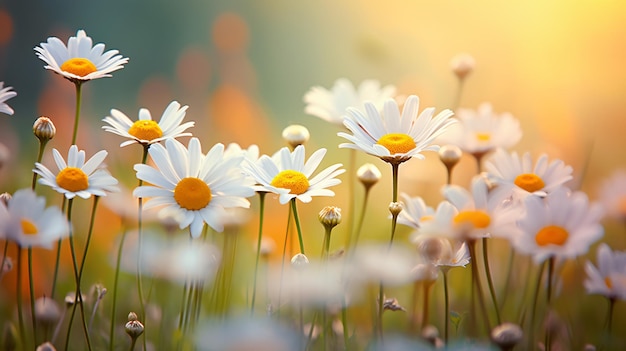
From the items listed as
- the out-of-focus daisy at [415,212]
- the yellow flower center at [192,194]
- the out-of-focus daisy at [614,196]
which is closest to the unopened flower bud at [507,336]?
the out-of-focus daisy at [415,212]

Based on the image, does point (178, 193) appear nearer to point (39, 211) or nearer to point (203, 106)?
point (39, 211)

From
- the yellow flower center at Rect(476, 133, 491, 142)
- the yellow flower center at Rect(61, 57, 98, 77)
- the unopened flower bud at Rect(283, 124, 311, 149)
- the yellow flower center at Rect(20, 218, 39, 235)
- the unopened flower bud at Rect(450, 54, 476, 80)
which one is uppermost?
the unopened flower bud at Rect(450, 54, 476, 80)

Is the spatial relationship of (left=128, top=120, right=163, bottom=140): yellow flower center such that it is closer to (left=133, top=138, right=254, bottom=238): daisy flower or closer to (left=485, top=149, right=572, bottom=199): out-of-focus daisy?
(left=133, top=138, right=254, bottom=238): daisy flower

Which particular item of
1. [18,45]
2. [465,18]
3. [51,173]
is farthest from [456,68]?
[18,45]

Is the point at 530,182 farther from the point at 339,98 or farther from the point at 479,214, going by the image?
the point at 339,98

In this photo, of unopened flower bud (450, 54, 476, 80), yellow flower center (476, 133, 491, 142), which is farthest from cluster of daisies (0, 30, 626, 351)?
unopened flower bud (450, 54, 476, 80)

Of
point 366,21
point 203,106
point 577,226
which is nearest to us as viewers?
point 577,226
